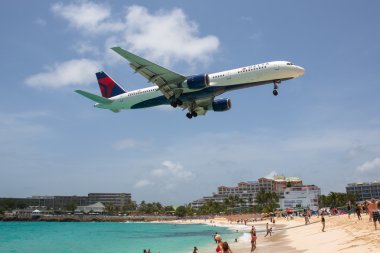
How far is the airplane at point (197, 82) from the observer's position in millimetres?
37469

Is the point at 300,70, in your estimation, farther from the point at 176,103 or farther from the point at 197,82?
the point at 176,103

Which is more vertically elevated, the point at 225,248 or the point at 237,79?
the point at 237,79

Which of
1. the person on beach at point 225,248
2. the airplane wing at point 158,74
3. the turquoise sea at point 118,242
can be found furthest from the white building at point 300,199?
the person on beach at point 225,248

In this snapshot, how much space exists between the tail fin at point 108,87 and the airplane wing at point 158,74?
421 inches

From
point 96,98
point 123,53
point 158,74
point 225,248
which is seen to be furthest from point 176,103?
point 225,248

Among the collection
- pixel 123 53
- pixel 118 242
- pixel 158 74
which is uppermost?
pixel 123 53

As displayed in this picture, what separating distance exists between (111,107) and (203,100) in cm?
1174

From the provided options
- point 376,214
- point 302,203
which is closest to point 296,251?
point 376,214

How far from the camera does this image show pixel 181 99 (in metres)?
41.0

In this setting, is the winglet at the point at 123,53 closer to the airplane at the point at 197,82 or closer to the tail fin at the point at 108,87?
the airplane at the point at 197,82

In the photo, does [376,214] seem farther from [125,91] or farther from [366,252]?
[125,91]

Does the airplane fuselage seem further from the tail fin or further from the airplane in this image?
the tail fin

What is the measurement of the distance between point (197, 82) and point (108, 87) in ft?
57.3

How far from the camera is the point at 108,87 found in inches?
1989
